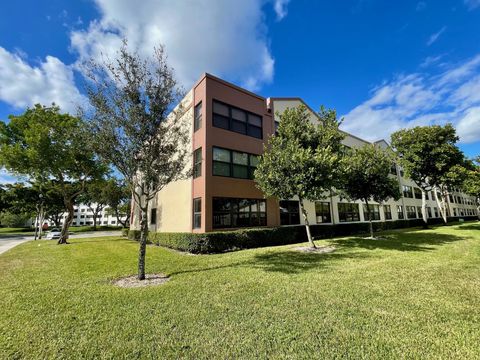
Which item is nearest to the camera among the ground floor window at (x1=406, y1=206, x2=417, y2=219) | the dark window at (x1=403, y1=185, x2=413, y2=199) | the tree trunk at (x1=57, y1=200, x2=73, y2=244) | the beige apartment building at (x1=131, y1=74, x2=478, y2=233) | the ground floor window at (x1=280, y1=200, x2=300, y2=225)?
the beige apartment building at (x1=131, y1=74, x2=478, y2=233)

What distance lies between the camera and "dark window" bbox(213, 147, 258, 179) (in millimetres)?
14836

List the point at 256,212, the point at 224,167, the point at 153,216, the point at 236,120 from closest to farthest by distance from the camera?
the point at 224,167
the point at 256,212
the point at 236,120
the point at 153,216

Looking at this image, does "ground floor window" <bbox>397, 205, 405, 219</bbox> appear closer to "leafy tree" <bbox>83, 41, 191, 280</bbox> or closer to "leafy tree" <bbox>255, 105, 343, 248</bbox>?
"leafy tree" <bbox>255, 105, 343, 248</bbox>

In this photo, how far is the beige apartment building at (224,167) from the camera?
1438cm

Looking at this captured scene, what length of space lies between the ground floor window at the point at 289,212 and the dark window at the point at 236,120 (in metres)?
5.38

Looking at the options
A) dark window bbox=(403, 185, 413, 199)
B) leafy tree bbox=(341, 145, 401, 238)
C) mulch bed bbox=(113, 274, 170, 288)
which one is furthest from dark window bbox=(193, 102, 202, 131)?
dark window bbox=(403, 185, 413, 199)

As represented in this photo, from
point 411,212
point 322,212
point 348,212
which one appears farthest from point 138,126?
point 411,212

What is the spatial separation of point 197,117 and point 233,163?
387 centimetres

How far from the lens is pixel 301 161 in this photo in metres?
11.5

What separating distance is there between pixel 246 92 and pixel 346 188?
31.7ft

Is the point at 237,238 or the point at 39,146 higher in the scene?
the point at 39,146

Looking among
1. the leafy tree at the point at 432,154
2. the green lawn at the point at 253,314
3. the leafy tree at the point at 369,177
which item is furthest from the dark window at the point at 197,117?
the leafy tree at the point at 432,154

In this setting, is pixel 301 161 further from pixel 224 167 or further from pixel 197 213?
pixel 197 213

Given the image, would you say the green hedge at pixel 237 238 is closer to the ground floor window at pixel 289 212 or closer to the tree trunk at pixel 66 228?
the ground floor window at pixel 289 212
